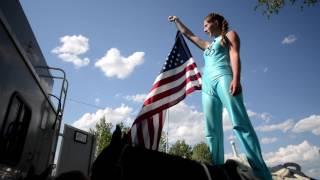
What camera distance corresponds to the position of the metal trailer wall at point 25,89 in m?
2.79

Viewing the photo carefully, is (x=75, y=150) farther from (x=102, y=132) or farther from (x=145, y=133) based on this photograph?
(x=102, y=132)

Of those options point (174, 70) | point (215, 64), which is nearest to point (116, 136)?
point (215, 64)

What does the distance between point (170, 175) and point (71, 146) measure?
15.5ft

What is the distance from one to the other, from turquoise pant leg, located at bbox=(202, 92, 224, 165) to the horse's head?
1.03 meters

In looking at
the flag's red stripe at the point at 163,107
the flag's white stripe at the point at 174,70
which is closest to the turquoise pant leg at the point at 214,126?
the flag's red stripe at the point at 163,107

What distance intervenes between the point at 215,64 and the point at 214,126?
563 mm

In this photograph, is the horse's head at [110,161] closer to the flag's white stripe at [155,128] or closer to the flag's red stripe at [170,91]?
the flag's white stripe at [155,128]

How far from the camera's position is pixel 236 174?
2.06 metres

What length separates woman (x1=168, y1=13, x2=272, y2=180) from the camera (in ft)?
7.86

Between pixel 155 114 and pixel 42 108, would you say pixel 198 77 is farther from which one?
pixel 42 108

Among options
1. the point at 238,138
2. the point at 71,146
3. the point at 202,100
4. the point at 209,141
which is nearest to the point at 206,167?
the point at 238,138

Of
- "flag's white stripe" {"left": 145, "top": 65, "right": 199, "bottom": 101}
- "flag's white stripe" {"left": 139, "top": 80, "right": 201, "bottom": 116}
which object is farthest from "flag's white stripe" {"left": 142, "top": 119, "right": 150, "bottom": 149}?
"flag's white stripe" {"left": 145, "top": 65, "right": 199, "bottom": 101}

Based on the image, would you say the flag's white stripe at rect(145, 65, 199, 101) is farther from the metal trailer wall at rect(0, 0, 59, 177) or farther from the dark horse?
the dark horse

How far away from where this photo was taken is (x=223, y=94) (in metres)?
2.71
